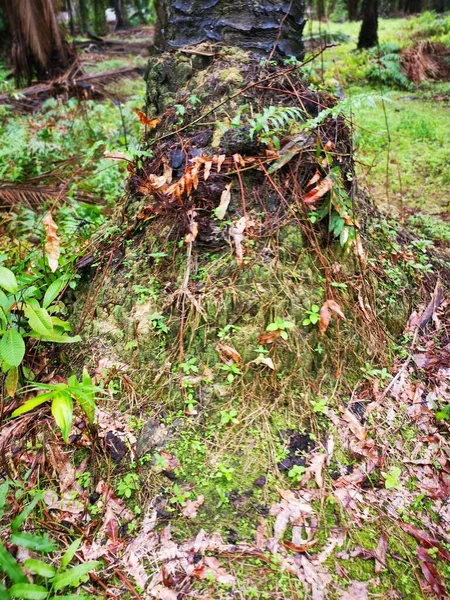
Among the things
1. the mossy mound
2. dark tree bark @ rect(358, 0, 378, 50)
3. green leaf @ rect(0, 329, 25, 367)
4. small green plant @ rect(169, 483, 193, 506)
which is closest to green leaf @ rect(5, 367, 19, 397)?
green leaf @ rect(0, 329, 25, 367)

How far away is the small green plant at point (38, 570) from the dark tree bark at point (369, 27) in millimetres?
12550

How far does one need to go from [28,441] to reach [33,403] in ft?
1.76

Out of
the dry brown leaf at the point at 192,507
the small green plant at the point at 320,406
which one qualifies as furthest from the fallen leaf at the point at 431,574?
the dry brown leaf at the point at 192,507

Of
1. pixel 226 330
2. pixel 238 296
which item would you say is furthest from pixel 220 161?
pixel 226 330

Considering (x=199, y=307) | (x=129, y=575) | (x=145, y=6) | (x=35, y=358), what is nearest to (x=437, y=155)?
(x=199, y=307)

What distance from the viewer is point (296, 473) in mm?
2004

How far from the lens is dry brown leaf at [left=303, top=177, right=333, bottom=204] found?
2.33m

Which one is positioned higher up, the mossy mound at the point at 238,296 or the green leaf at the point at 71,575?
the mossy mound at the point at 238,296

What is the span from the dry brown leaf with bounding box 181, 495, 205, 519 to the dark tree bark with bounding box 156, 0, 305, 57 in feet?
8.62

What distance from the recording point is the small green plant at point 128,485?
1956 mm

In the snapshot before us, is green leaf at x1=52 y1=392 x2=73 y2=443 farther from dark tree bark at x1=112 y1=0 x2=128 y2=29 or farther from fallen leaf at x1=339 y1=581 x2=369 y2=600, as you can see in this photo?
dark tree bark at x1=112 y1=0 x2=128 y2=29

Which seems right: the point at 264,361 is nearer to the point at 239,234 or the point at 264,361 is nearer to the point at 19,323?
the point at 239,234

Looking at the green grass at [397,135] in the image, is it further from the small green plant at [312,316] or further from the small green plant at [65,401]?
the small green plant at [65,401]

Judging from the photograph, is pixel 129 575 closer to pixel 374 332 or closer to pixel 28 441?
pixel 28 441
